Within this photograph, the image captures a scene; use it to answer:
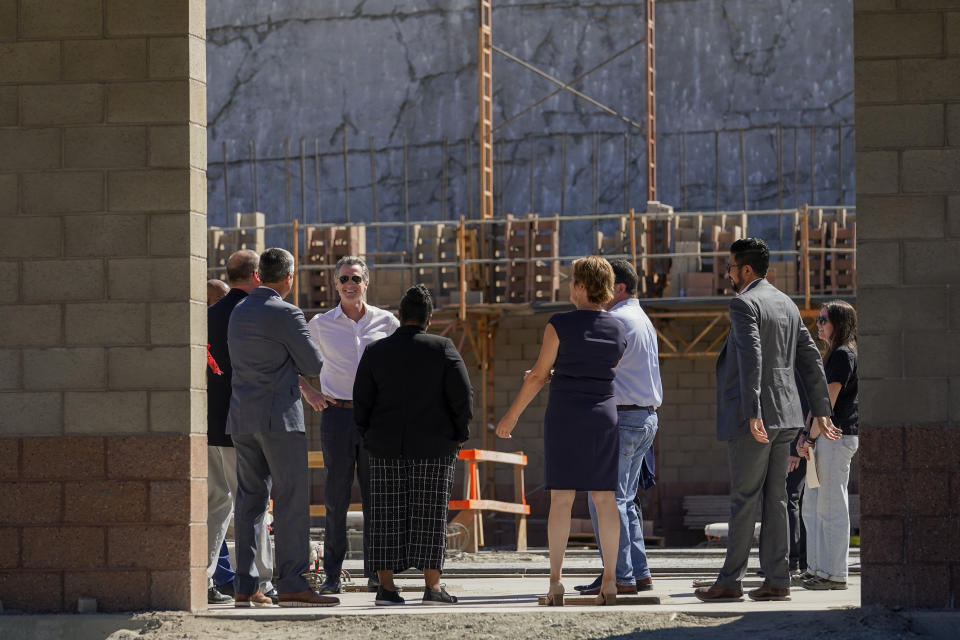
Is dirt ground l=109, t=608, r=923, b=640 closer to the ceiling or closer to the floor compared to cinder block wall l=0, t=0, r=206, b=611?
closer to the floor

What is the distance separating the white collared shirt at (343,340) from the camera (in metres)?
9.98

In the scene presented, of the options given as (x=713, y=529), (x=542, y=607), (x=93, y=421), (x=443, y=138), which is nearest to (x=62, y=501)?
(x=93, y=421)

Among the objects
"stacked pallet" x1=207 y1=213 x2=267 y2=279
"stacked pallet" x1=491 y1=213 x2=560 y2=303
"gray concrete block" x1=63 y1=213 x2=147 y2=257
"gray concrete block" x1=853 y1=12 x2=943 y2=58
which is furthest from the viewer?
"stacked pallet" x1=207 y1=213 x2=267 y2=279

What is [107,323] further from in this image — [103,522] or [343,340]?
[343,340]

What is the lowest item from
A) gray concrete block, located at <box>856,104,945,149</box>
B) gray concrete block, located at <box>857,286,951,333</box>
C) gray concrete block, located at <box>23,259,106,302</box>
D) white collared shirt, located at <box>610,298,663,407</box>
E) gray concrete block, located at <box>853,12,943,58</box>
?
white collared shirt, located at <box>610,298,663,407</box>

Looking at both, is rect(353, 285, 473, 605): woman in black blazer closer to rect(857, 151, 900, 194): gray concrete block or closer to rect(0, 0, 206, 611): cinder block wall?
rect(0, 0, 206, 611): cinder block wall

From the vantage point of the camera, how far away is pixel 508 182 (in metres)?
35.7

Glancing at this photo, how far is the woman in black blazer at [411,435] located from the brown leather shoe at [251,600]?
1.96 ft

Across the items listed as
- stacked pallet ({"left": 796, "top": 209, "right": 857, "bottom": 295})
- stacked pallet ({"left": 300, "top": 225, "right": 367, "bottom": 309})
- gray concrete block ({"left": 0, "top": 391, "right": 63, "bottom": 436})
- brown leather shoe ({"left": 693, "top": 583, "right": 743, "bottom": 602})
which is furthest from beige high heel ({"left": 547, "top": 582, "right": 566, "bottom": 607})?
stacked pallet ({"left": 300, "top": 225, "right": 367, "bottom": 309})

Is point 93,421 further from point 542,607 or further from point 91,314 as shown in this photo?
point 542,607

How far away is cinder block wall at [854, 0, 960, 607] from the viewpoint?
8336 mm

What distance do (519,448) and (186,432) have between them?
18058 mm

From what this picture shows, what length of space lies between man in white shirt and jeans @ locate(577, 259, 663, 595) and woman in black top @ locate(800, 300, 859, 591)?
1155mm

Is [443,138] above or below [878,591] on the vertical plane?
above
